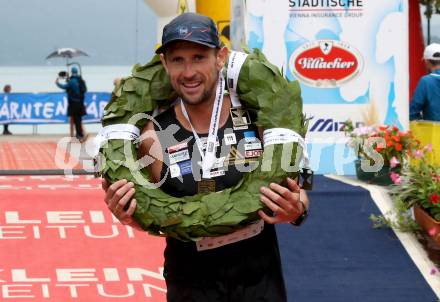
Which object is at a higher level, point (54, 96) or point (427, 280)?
point (54, 96)

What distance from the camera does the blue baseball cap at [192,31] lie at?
2705 mm

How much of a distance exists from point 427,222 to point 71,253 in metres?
2.38

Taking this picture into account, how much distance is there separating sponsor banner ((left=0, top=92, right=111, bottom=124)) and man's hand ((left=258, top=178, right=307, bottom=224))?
17.3 meters

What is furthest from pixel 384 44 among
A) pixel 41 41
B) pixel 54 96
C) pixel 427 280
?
pixel 41 41

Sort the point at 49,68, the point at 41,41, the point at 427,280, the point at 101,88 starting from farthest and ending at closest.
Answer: the point at 49,68 < the point at 101,88 < the point at 41,41 < the point at 427,280

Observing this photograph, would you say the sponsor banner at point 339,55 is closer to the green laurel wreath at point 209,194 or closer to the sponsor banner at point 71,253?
the sponsor banner at point 71,253

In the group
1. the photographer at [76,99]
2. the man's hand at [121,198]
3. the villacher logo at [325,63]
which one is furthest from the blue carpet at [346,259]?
the photographer at [76,99]

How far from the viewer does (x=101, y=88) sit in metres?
31.9

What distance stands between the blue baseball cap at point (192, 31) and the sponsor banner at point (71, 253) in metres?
2.42

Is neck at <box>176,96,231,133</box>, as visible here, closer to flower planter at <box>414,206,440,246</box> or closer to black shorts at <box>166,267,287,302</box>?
black shorts at <box>166,267,287,302</box>

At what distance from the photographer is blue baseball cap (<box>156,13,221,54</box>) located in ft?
8.87

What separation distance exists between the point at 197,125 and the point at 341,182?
168 inches

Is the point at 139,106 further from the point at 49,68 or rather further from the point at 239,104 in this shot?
the point at 49,68

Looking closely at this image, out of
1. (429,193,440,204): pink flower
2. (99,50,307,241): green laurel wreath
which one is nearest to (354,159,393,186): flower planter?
(429,193,440,204): pink flower
